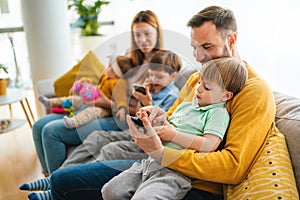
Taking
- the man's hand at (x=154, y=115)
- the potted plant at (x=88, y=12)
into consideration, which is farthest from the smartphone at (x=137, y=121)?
the potted plant at (x=88, y=12)

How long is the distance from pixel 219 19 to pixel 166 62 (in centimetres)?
27

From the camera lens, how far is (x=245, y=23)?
5.74ft

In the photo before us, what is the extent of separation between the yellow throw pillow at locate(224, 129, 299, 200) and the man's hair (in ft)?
1.36

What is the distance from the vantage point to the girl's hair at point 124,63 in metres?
1.45

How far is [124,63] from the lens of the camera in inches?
57.8

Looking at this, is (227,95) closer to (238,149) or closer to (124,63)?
(238,149)

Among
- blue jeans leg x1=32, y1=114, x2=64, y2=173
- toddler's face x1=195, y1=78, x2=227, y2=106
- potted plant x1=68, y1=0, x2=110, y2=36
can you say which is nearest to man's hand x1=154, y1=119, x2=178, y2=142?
toddler's face x1=195, y1=78, x2=227, y2=106

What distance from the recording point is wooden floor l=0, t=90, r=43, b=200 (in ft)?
7.07

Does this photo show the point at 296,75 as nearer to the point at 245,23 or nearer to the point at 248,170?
the point at 245,23

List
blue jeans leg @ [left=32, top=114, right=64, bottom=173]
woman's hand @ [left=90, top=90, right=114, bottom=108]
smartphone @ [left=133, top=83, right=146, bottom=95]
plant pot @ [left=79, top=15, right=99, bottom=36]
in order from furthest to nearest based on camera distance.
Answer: plant pot @ [left=79, top=15, right=99, bottom=36] < blue jeans leg @ [left=32, top=114, right=64, bottom=173] < woman's hand @ [left=90, top=90, right=114, bottom=108] < smartphone @ [left=133, top=83, right=146, bottom=95]

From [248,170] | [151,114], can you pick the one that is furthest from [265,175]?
[151,114]

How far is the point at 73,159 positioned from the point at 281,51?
120cm

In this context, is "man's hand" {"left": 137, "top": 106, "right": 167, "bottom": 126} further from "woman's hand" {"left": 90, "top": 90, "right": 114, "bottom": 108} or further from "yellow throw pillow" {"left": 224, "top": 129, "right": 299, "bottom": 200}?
"woman's hand" {"left": 90, "top": 90, "right": 114, "bottom": 108}

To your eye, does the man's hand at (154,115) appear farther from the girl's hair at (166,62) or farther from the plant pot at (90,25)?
the plant pot at (90,25)
